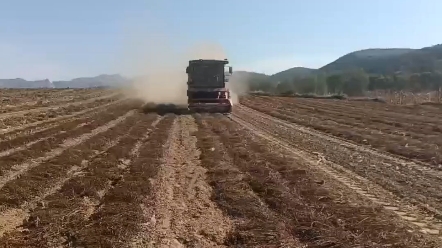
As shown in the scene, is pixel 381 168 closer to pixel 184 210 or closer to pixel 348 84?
pixel 184 210

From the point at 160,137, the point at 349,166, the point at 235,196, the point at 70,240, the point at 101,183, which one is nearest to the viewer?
the point at 70,240

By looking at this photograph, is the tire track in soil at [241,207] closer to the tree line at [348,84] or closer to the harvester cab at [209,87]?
the harvester cab at [209,87]

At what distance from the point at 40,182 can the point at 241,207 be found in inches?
183

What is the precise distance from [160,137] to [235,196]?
10.5 meters

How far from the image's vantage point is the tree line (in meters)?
104

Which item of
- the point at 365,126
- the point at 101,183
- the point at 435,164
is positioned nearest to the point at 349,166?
the point at 435,164

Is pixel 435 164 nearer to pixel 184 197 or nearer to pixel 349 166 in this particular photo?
pixel 349 166

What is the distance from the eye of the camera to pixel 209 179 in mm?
12078

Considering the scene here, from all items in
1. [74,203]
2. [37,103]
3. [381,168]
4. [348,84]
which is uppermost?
[74,203]

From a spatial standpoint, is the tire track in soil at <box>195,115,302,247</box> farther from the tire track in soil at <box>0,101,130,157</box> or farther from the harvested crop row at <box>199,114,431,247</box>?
the tire track in soil at <box>0,101,130,157</box>

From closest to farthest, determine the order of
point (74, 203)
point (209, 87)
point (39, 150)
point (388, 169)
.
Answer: point (74, 203)
point (388, 169)
point (39, 150)
point (209, 87)

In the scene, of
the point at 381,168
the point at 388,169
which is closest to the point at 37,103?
the point at 381,168

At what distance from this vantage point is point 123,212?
8.85 metres

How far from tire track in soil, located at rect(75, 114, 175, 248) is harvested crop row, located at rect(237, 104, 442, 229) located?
521 centimetres
